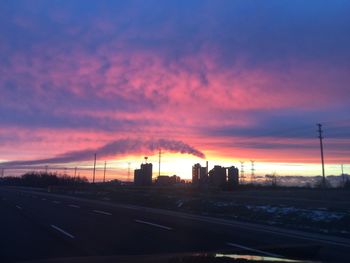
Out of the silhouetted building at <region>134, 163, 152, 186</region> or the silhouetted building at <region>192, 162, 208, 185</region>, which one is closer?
the silhouetted building at <region>192, 162, 208, 185</region>

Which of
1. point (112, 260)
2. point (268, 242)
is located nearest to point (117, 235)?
point (268, 242)

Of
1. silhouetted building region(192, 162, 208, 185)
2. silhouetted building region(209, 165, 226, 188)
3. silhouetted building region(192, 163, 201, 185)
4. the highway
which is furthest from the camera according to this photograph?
silhouetted building region(192, 163, 201, 185)

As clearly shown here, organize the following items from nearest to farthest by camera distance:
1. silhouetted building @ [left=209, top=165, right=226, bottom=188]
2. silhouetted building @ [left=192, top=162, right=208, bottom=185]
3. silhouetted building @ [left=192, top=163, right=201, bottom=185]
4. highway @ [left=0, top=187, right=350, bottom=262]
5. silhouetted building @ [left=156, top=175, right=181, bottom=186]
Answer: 1. highway @ [left=0, top=187, right=350, bottom=262]
2. silhouetted building @ [left=209, top=165, right=226, bottom=188]
3. silhouetted building @ [left=192, top=162, right=208, bottom=185]
4. silhouetted building @ [left=192, top=163, right=201, bottom=185]
5. silhouetted building @ [left=156, top=175, right=181, bottom=186]

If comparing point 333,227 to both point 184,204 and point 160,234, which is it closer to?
point 160,234

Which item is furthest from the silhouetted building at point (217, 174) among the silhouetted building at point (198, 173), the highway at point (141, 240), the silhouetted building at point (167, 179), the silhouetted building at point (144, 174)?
the highway at point (141, 240)

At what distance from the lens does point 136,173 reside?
143 metres

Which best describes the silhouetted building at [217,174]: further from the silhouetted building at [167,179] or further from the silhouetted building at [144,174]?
the silhouetted building at [144,174]

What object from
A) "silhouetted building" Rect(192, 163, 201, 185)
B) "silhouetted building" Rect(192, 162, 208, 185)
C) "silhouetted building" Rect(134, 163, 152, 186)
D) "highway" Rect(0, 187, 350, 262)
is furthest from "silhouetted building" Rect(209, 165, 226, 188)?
"highway" Rect(0, 187, 350, 262)

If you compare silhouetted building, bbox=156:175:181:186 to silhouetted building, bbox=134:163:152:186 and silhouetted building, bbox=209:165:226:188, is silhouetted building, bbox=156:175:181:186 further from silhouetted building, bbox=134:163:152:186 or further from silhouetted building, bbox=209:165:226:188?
silhouetted building, bbox=209:165:226:188

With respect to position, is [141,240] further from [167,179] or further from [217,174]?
[167,179]

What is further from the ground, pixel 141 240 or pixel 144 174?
pixel 144 174

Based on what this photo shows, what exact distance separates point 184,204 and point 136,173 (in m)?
105

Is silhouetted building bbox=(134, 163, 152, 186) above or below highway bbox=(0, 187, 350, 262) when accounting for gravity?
above

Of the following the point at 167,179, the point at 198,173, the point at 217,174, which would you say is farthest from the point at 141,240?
the point at 167,179
